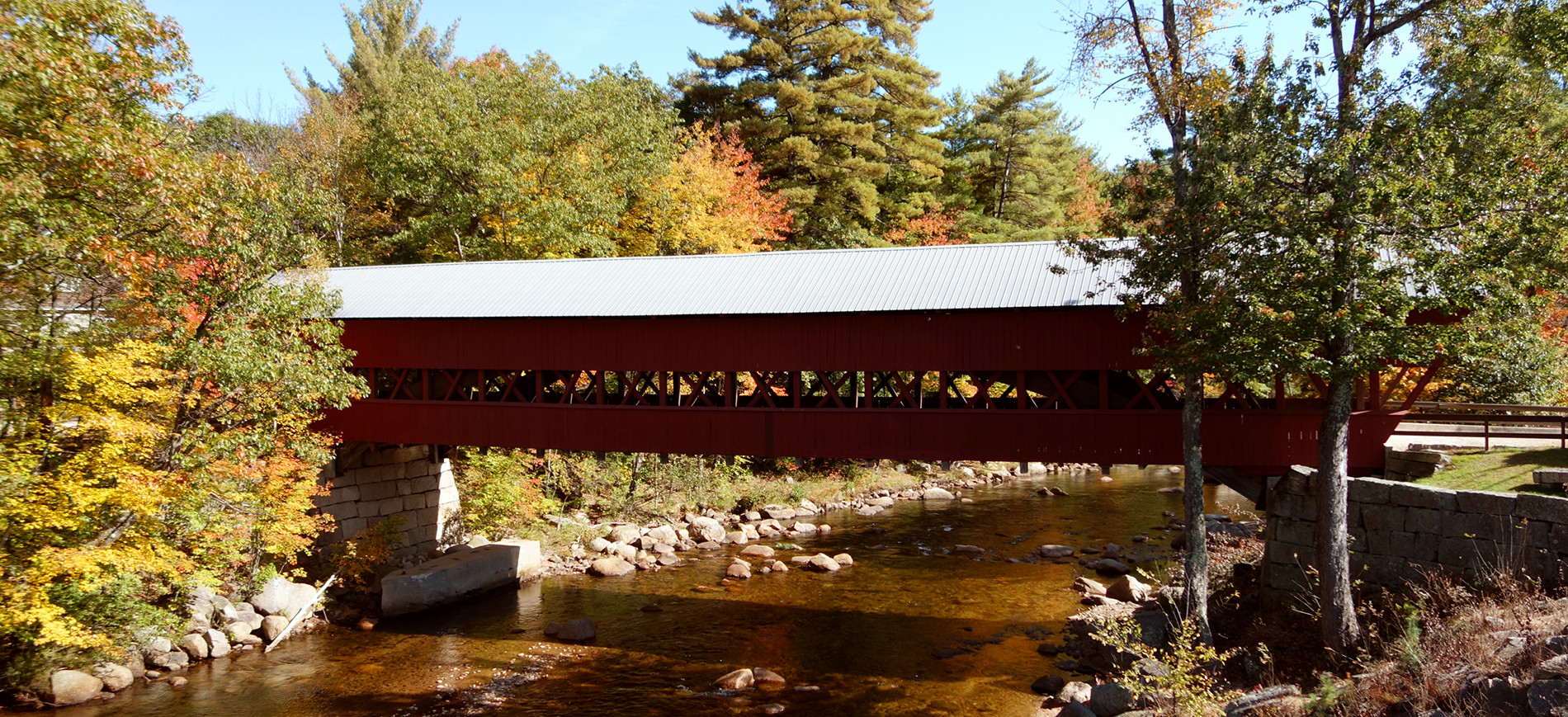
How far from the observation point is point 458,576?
50.2 feet

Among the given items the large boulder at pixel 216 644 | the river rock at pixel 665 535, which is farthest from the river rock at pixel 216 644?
the river rock at pixel 665 535

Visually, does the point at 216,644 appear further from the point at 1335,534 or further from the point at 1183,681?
the point at 1335,534

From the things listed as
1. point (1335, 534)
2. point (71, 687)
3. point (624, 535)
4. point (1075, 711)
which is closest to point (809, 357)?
point (1075, 711)

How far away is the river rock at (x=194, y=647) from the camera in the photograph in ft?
40.7

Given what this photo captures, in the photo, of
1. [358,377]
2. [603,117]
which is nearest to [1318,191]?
[358,377]

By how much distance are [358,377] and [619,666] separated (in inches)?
229

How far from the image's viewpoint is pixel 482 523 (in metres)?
18.3

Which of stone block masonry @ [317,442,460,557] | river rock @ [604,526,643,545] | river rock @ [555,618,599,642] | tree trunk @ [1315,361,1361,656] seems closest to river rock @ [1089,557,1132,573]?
tree trunk @ [1315,361,1361,656]

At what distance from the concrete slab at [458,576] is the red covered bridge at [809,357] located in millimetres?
2302

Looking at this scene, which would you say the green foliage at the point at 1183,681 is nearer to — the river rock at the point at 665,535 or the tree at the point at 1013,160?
the river rock at the point at 665,535

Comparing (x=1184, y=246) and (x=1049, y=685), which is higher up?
(x=1184, y=246)

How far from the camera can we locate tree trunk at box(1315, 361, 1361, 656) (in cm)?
886

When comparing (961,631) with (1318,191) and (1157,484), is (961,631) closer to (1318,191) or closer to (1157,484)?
(1318,191)

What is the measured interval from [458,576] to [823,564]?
6.42 m
